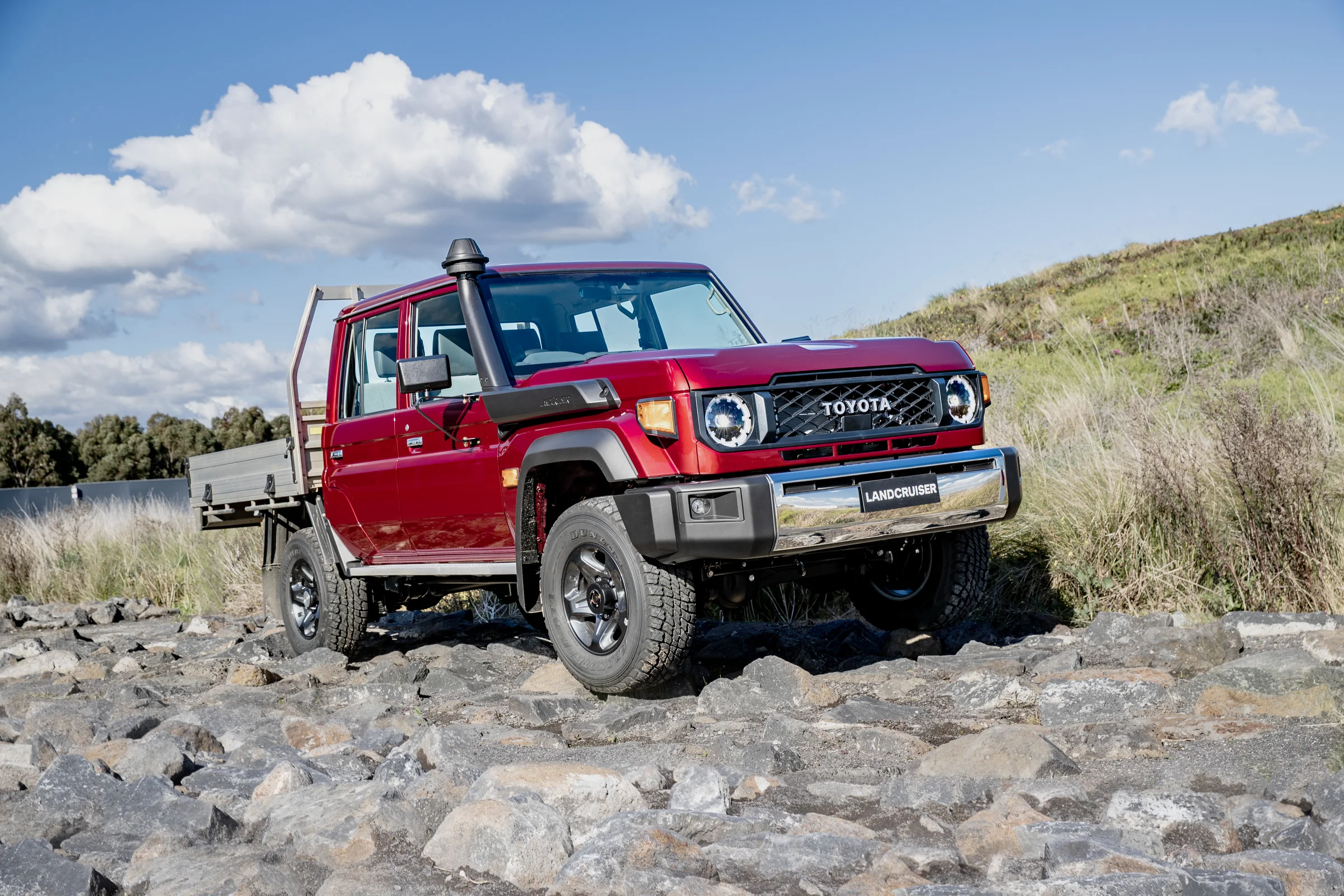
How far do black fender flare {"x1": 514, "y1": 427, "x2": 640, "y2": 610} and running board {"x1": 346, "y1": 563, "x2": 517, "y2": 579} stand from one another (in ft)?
0.41

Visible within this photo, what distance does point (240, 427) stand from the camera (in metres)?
49.3

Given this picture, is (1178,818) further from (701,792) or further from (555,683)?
(555,683)

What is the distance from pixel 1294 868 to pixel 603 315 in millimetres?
4391

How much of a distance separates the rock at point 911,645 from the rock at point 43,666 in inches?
215

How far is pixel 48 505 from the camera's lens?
23.0 meters

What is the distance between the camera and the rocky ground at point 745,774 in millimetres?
3096

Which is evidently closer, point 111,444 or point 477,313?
point 477,313

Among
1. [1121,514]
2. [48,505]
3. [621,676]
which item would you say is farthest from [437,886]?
[48,505]

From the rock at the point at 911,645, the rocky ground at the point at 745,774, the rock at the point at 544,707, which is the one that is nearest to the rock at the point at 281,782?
the rocky ground at the point at 745,774

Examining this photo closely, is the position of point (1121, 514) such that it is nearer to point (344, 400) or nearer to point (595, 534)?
point (595, 534)

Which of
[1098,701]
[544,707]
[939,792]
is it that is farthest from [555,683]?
[939,792]

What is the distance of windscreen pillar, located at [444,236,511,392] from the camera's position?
579 centimetres

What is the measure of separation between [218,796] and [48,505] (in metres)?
21.5

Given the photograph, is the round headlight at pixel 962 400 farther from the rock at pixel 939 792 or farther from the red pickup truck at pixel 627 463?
the rock at pixel 939 792
